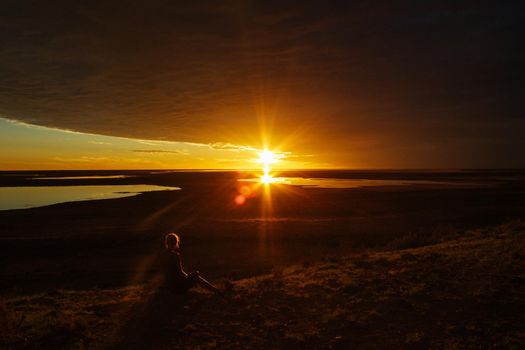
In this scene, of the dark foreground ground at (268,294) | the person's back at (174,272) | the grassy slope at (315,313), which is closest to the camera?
the grassy slope at (315,313)

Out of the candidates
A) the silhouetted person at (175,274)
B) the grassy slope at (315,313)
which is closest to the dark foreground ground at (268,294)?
the grassy slope at (315,313)

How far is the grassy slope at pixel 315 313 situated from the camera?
7.24 m

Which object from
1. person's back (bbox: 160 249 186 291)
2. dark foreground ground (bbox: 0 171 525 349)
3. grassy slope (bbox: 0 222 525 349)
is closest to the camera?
grassy slope (bbox: 0 222 525 349)

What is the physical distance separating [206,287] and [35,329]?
372cm

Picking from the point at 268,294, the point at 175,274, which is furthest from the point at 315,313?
the point at 175,274

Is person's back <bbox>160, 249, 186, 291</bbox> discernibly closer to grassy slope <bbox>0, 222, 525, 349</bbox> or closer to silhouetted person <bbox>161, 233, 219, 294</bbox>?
silhouetted person <bbox>161, 233, 219, 294</bbox>

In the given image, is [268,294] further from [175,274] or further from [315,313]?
[175,274]

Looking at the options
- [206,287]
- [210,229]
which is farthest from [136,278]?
[210,229]

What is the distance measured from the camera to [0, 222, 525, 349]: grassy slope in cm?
724

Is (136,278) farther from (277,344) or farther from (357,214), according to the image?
(357,214)


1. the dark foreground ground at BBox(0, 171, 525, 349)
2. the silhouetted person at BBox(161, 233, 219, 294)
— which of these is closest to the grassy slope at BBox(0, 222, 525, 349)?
the dark foreground ground at BBox(0, 171, 525, 349)

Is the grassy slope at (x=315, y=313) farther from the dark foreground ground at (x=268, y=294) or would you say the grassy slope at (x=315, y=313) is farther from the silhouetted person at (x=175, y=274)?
the silhouetted person at (x=175, y=274)

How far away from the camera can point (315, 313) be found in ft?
28.2

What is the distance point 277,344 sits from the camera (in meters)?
7.21
